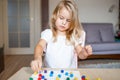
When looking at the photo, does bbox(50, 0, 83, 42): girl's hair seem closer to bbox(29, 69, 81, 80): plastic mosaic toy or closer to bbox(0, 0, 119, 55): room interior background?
bbox(29, 69, 81, 80): plastic mosaic toy

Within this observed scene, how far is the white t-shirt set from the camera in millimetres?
1165

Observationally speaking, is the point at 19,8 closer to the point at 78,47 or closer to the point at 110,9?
the point at 110,9

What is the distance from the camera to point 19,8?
5.43 m

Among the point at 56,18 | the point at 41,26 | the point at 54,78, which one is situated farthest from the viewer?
the point at 41,26

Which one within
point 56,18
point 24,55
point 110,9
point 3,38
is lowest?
point 24,55

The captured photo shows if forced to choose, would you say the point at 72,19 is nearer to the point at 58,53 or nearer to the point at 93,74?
the point at 58,53

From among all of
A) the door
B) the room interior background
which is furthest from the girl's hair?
the door

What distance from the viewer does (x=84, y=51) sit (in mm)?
1037

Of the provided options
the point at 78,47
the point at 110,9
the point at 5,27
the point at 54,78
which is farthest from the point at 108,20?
the point at 54,78

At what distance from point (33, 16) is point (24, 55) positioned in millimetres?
1091

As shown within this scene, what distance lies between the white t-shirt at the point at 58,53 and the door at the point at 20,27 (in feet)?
14.3

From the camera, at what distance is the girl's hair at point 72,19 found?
1.11m

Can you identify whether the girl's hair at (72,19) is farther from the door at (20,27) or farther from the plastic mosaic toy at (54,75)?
the door at (20,27)

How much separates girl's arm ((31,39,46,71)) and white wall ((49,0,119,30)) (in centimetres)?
445
